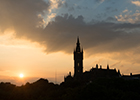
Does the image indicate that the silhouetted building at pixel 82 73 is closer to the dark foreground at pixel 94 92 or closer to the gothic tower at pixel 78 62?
the gothic tower at pixel 78 62

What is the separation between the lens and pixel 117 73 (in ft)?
378

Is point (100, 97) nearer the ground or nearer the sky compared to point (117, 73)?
nearer the ground

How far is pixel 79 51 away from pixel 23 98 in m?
57.3

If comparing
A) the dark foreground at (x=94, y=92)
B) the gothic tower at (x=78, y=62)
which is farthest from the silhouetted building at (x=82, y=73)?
the dark foreground at (x=94, y=92)

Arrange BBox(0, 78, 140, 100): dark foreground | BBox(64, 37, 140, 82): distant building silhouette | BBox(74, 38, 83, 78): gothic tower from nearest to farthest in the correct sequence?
BBox(0, 78, 140, 100): dark foreground, BBox(64, 37, 140, 82): distant building silhouette, BBox(74, 38, 83, 78): gothic tower

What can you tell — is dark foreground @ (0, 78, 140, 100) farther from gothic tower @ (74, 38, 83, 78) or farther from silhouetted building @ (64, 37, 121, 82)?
gothic tower @ (74, 38, 83, 78)

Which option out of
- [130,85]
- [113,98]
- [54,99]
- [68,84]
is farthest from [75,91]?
[68,84]

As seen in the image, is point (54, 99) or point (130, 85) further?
point (130, 85)

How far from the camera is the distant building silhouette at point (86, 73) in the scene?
113 meters

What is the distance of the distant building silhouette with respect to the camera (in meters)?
113

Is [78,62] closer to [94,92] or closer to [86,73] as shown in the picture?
[86,73]

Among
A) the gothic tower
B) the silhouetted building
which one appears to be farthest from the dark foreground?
the gothic tower

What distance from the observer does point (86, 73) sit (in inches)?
4705

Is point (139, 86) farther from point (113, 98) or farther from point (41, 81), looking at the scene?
point (41, 81)
